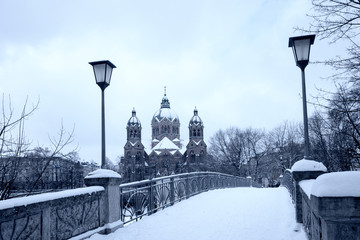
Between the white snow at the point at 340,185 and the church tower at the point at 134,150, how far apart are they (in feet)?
242

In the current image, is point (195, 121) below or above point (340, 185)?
above

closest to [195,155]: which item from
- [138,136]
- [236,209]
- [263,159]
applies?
[138,136]

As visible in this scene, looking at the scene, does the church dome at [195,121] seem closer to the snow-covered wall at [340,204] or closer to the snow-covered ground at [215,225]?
the snow-covered ground at [215,225]

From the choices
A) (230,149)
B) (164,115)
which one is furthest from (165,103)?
(230,149)

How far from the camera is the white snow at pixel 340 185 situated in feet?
7.58

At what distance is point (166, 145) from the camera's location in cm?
8181

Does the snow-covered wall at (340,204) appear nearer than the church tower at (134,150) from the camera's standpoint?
Yes

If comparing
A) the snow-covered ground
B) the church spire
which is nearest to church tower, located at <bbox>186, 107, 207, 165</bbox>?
the church spire

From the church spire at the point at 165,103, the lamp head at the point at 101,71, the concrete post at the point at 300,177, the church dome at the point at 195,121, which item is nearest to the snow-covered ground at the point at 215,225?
the concrete post at the point at 300,177

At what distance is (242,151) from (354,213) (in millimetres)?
58500

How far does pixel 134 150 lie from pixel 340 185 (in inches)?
3181

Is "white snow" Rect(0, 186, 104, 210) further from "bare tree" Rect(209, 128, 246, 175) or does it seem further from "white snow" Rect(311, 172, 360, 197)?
"bare tree" Rect(209, 128, 246, 175)

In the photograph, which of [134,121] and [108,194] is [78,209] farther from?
[134,121]

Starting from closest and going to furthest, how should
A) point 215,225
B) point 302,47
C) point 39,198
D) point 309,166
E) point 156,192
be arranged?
point 39,198, point 309,166, point 302,47, point 215,225, point 156,192
